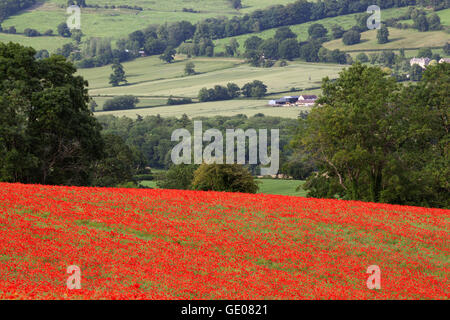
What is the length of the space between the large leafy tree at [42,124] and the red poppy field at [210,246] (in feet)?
61.3

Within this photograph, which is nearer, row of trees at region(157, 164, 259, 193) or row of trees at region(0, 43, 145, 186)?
row of trees at region(0, 43, 145, 186)

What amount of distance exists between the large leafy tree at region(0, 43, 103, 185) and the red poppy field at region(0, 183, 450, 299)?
61.3 feet

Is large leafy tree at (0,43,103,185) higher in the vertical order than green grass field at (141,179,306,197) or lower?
higher

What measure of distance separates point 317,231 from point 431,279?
25.1 feet

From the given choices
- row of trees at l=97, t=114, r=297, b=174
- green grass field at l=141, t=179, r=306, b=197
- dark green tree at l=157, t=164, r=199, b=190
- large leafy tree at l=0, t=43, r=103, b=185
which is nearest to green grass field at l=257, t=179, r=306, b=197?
green grass field at l=141, t=179, r=306, b=197

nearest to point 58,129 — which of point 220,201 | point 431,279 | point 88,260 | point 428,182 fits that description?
point 220,201

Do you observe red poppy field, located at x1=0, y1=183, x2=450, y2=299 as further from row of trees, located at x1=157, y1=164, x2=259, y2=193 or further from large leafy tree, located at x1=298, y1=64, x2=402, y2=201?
large leafy tree, located at x1=298, y1=64, x2=402, y2=201

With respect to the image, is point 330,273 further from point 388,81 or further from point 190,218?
point 388,81

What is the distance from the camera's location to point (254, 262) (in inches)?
1005

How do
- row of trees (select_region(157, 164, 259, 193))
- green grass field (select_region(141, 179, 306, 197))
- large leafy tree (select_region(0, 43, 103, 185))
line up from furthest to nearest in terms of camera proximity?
green grass field (select_region(141, 179, 306, 197))
row of trees (select_region(157, 164, 259, 193))
large leafy tree (select_region(0, 43, 103, 185))

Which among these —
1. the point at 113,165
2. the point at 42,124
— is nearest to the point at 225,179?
the point at 42,124

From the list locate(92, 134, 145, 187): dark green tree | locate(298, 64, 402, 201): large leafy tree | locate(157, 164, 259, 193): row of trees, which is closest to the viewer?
locate(298, 64, 402, 201): large leafy tree

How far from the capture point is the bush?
5488 cm

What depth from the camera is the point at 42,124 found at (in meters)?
57.3
